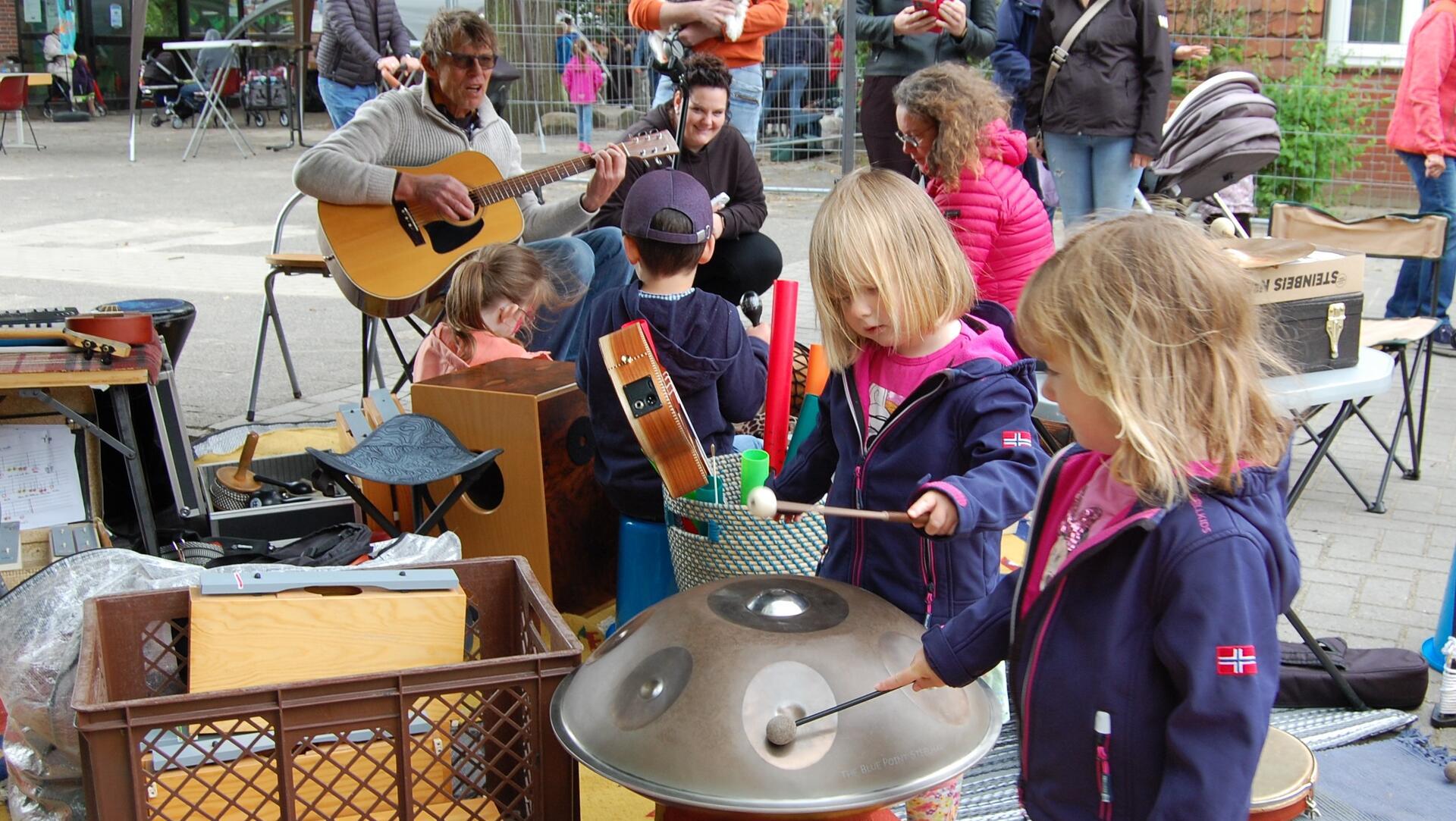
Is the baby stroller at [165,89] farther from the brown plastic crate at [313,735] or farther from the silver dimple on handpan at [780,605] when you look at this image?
the silver dimple on handpan at [780,605]

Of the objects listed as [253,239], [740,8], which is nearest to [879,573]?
[740,8]

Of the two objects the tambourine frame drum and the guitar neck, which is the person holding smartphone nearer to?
the guitar neck

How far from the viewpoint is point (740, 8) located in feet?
17.9

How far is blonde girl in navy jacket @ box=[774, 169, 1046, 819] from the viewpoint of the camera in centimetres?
208

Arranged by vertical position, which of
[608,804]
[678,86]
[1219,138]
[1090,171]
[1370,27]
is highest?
[1370,27]

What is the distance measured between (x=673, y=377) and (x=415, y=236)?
1.85 metres

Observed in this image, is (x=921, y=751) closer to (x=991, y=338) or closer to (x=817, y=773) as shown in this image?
(x=817, y=773)

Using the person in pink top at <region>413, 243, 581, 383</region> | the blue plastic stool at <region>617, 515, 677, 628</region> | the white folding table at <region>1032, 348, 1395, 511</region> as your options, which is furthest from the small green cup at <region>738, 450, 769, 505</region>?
the person in pink top at <region>413, 243, 581, 383</region>

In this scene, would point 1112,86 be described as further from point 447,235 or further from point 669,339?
point 669,339

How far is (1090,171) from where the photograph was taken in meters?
5.56

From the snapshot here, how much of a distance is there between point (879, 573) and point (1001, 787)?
29.9 inches

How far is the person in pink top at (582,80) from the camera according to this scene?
9.92 meters

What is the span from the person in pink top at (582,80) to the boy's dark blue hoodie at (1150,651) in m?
8.52

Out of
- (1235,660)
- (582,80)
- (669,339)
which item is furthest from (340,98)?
(1235,660)
